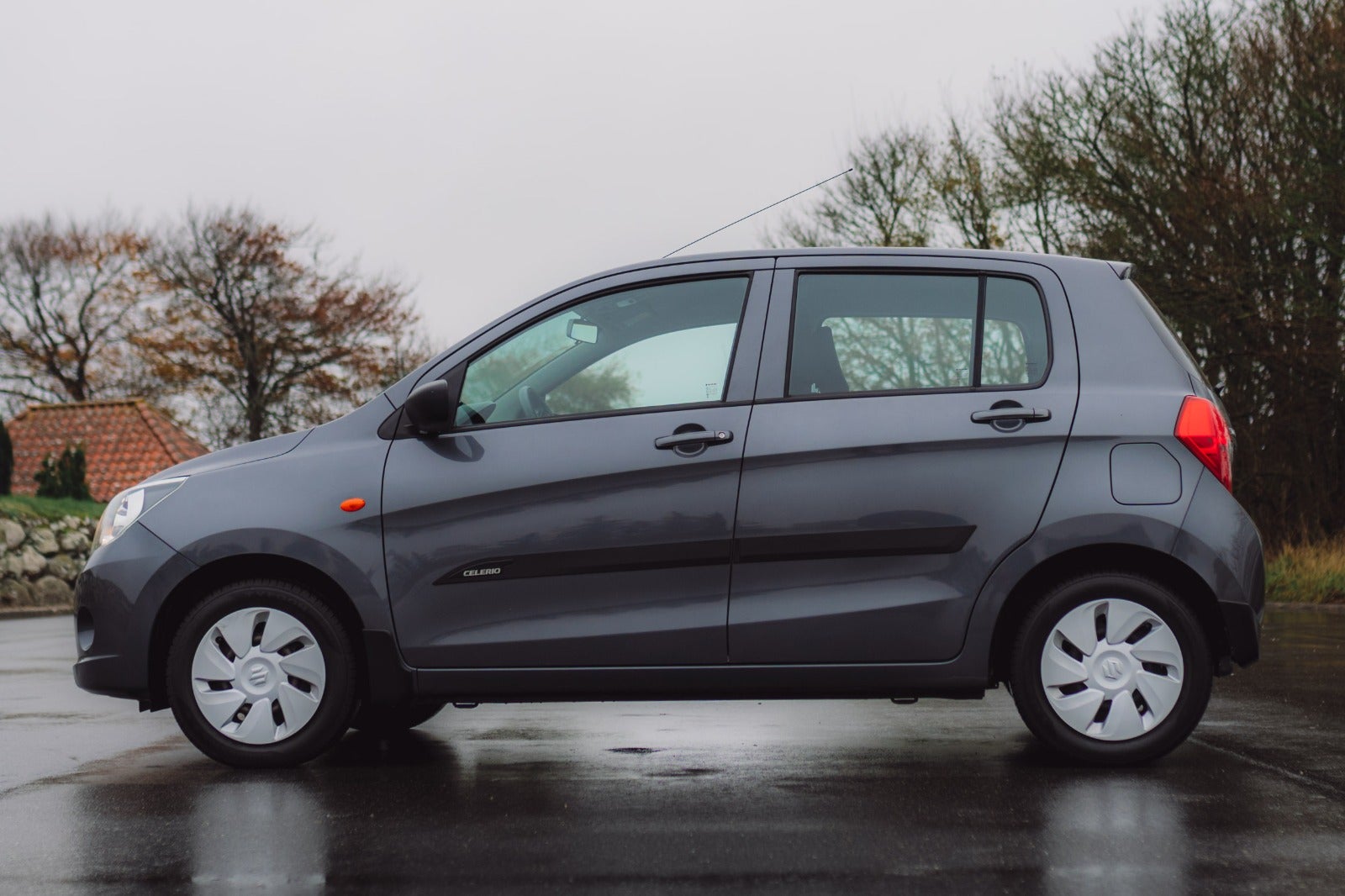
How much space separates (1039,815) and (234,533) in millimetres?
2889

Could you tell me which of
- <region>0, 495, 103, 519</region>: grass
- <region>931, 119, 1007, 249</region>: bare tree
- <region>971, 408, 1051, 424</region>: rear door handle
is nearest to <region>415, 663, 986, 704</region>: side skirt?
<region>971, 408, 1051, 424</region>: rear door handle

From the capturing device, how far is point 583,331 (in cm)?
556

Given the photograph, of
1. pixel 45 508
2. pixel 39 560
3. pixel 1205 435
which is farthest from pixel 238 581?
pixel 45 508

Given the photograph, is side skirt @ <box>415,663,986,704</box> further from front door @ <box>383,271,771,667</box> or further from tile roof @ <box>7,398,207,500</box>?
tile roof @ <box>7,398,207,500</box>

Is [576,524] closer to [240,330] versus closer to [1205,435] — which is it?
[1205,435]

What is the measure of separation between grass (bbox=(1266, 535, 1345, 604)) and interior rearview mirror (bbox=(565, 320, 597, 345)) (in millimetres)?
12545

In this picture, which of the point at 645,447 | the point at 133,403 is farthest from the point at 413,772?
the point at 133,403

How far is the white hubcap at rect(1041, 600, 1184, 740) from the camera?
5148 mm

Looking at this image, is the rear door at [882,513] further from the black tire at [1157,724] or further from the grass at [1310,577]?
the grass at [1310,577]

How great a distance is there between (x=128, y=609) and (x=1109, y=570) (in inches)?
138

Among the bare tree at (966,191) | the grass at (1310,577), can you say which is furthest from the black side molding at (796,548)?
the bare tree at (966,191)

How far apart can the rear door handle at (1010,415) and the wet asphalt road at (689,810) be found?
122 centimetres

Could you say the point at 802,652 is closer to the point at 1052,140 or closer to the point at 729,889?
the point at 729,889

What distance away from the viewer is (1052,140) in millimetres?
22188
